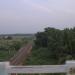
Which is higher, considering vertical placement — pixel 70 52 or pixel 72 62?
pixel 72 62

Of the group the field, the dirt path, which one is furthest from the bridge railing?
the field

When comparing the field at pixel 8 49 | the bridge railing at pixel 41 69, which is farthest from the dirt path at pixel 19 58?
the bridge railing at pixel 41 69

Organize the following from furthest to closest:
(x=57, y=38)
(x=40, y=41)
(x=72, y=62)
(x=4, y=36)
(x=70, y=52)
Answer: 1. (x=4, y=36)
2. (x=40, y=41)
3. (x=57, y=38)
4. (x=70, y=52)
5. (x=72, y=62)

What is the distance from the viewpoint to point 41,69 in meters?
2.82

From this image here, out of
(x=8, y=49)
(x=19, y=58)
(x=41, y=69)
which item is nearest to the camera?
(x=41, y=69)

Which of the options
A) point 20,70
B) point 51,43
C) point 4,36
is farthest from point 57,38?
point 4,36

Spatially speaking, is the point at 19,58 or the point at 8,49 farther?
the point at 8,49

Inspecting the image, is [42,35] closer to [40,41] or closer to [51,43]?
[40,41]

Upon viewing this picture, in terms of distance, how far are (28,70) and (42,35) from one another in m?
54.1

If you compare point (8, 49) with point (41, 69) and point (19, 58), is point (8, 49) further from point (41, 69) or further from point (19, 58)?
point (41, 69)

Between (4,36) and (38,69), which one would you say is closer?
(38,69)

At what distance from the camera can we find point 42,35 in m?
57.0

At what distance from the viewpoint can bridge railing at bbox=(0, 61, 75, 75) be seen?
2760 mm

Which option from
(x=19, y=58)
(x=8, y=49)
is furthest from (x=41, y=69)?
(x=8, y=49)
